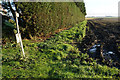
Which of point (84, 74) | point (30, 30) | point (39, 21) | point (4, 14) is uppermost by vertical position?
point (4, 14)

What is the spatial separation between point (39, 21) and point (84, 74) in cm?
500

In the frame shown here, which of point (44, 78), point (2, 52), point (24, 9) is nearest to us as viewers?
point (44, 78)

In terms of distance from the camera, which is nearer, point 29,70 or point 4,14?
point 29,70

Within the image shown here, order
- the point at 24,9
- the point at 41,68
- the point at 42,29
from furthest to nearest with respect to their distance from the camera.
Answer: 1. the point at 42,29
2. the point at 24,9
3. the point at 41,68

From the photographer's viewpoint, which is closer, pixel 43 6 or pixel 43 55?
Answer: pixel 43 55

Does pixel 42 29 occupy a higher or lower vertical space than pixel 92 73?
higher

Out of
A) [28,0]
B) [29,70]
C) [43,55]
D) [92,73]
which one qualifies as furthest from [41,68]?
[28,0]

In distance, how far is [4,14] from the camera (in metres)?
6.25

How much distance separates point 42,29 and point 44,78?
4818 millimetres

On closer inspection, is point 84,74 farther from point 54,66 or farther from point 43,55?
point 43,55

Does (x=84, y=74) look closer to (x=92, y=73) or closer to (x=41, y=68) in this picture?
(x=92, y=73)

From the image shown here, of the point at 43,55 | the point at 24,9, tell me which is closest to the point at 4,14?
the point at 24,9

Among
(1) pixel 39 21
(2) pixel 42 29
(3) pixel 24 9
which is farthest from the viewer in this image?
(2) pixel 42 29

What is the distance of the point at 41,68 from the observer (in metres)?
3.80
